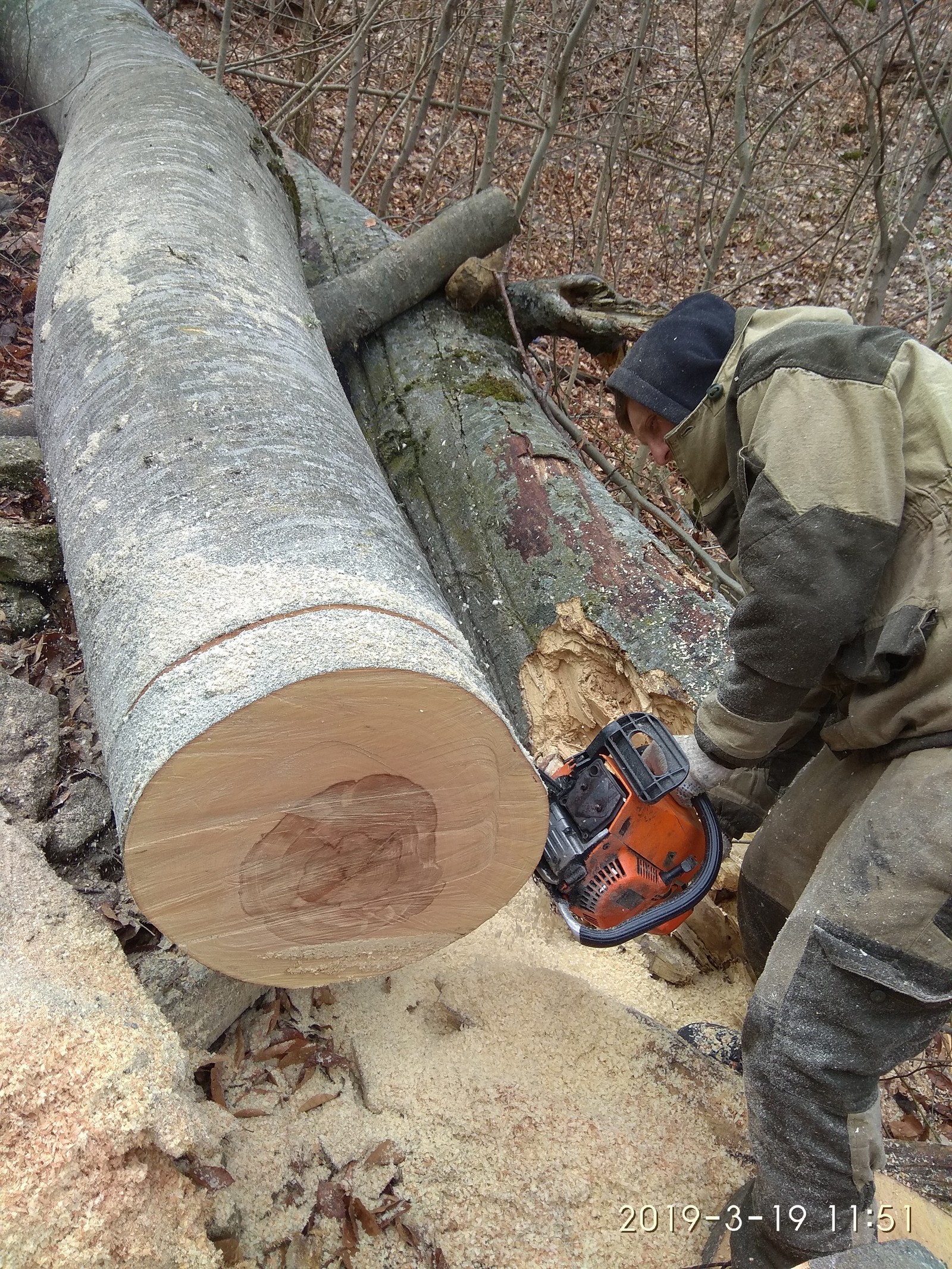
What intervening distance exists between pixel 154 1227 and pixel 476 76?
9974mm

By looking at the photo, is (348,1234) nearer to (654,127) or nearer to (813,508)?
(813,508)

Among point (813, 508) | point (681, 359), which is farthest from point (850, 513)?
point (681, 359)

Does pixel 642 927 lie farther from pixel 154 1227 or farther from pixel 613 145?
pixel 613 145

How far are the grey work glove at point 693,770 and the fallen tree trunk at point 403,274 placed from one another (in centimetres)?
224

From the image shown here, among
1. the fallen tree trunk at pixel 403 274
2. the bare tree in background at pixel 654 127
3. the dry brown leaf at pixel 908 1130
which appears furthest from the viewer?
the bare tree in background at pixel 654 127

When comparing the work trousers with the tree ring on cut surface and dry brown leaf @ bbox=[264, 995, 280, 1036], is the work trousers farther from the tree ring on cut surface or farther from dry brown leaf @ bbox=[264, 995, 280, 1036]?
dry brown leaf @ bbox=[264, 995, 280, 1036]

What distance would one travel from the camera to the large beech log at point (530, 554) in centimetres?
272

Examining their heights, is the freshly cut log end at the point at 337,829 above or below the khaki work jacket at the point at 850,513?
below

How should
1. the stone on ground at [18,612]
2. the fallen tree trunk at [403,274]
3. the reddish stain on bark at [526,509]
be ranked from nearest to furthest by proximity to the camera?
the stone on ground at [18,612] → the reddish stain on bark at [526,509] → the fallen tree trunk at [403,274]

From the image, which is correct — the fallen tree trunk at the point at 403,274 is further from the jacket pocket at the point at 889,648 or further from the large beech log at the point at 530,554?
the jacket pocket at the point at 889,648

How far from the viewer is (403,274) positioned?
12.1ft

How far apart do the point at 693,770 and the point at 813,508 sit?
0.75 m

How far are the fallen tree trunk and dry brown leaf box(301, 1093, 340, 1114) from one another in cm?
272

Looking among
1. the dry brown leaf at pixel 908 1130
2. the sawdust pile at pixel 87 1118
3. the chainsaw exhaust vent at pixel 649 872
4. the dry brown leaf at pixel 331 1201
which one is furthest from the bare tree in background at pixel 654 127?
the dry brown leaf at pixel 331 1201
